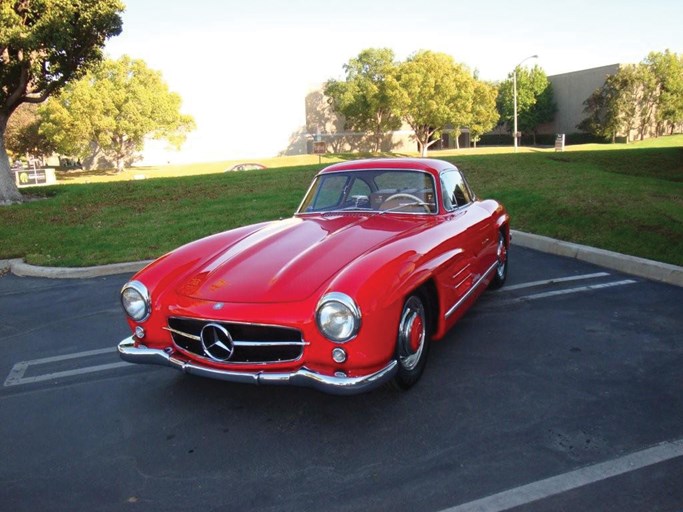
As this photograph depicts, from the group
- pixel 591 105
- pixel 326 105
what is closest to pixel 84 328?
pixel 591 105

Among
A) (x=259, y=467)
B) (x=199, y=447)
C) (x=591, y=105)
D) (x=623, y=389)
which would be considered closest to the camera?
(x=259, y=467)

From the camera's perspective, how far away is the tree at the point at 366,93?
51.7 metres

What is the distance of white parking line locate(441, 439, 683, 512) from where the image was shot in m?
2.49

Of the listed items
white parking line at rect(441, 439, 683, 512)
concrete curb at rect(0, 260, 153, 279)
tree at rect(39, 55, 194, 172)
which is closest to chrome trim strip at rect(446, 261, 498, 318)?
white parking line at rect(441, 439, 683, 512)

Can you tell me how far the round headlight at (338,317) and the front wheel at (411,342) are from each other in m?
0.43

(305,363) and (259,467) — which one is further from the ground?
(305,363)

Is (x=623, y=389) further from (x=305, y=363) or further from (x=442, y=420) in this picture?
(x=305, y=363)

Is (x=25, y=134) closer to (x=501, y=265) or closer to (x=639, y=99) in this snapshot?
(x=501, y=265)

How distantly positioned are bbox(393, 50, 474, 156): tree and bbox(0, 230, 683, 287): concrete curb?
39.6 m

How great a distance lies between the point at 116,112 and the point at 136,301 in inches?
1657

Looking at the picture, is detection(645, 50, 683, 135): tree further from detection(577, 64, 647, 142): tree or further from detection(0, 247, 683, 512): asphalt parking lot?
detection(0, 247, 683, 512): asphalt parking lot

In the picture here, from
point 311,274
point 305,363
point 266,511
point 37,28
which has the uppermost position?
point 37,28

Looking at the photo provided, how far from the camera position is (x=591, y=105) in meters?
51.5

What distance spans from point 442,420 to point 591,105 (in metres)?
55.7
